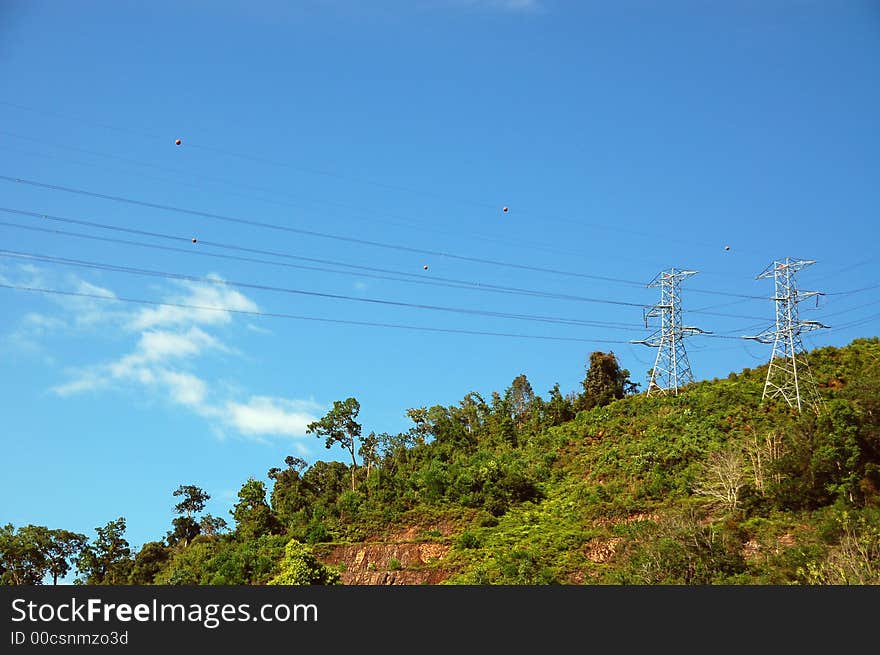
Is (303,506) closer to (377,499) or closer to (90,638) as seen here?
(377,499)

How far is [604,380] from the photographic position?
106500 millimetres

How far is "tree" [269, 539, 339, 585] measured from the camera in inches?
2069

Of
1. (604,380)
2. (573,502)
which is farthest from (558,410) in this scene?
(573,502)

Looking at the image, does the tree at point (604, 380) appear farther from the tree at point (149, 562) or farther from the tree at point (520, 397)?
the tree at point (149, 562)

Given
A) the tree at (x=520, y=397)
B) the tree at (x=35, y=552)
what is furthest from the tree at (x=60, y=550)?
the tree at (x=520, y=397)

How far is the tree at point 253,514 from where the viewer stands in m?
84.1

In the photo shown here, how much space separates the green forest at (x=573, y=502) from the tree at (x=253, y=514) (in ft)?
0.61

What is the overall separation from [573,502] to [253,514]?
1332 inches

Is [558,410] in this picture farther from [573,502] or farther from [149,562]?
[149,562]

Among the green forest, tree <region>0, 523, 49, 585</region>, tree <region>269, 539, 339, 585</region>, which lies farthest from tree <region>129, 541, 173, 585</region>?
tree <region>269, 539, 339, 585</region>

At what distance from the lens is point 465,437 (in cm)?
10262

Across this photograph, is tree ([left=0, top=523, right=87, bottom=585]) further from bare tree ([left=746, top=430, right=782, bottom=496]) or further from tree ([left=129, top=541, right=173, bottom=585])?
bare tree ([left=746, top=430, right=782, bottom=496])

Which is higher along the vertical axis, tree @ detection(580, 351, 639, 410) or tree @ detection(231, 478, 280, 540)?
tree @ detection(580, 351, 639, 410)

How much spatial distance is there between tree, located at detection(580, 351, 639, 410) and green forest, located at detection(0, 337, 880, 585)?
0.92 feet
